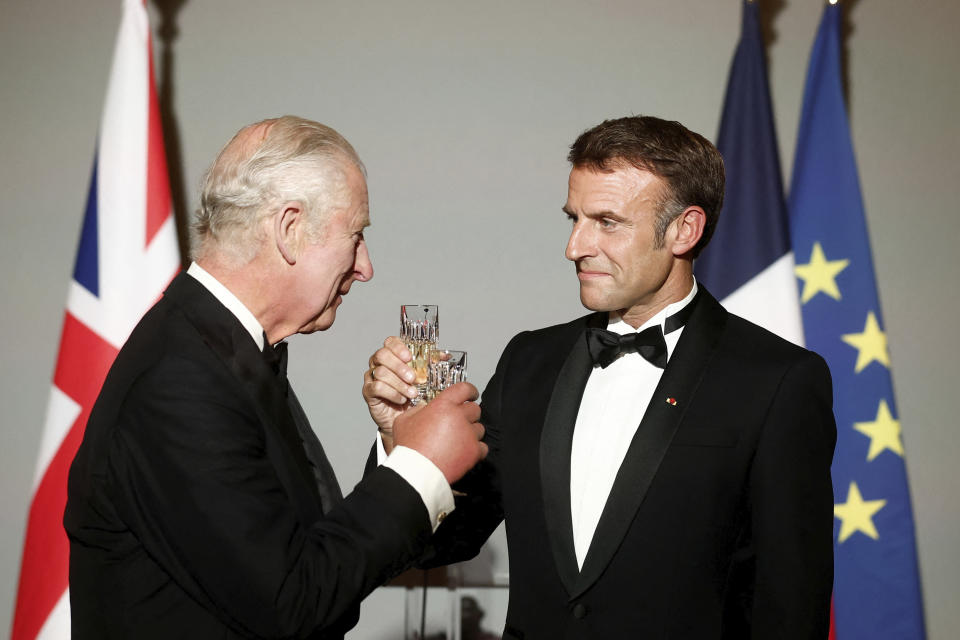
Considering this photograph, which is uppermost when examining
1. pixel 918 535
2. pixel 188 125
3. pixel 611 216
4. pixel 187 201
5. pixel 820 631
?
pixel 188 125

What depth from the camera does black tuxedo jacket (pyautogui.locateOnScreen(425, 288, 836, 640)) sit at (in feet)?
5.91

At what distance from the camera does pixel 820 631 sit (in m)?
1.82

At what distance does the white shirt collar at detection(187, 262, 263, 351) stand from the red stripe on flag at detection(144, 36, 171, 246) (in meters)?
1.63

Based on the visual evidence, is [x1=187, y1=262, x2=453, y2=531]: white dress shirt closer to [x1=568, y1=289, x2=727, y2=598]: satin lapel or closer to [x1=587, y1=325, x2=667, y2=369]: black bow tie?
[x1=568, y1=289, x2=727, y2=598]: satin lapel

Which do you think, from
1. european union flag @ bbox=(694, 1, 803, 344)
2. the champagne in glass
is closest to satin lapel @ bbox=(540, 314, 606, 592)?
the champagne in glass

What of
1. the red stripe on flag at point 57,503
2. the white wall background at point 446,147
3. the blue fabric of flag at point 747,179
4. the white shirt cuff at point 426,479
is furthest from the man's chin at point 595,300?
the red stripe on flag at point 57,503

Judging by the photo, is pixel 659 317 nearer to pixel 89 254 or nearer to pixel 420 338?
pixel 420 338

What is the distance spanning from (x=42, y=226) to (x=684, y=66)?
2.74 metres

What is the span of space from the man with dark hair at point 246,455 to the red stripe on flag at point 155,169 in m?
1.57

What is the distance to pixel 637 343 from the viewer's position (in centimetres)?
205

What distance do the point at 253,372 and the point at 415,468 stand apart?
1.15 feet

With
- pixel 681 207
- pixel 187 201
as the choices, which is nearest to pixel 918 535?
pixel 681 207

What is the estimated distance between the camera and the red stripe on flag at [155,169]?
3178 mm

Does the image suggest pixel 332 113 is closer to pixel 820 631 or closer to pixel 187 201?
pixel 187 201
